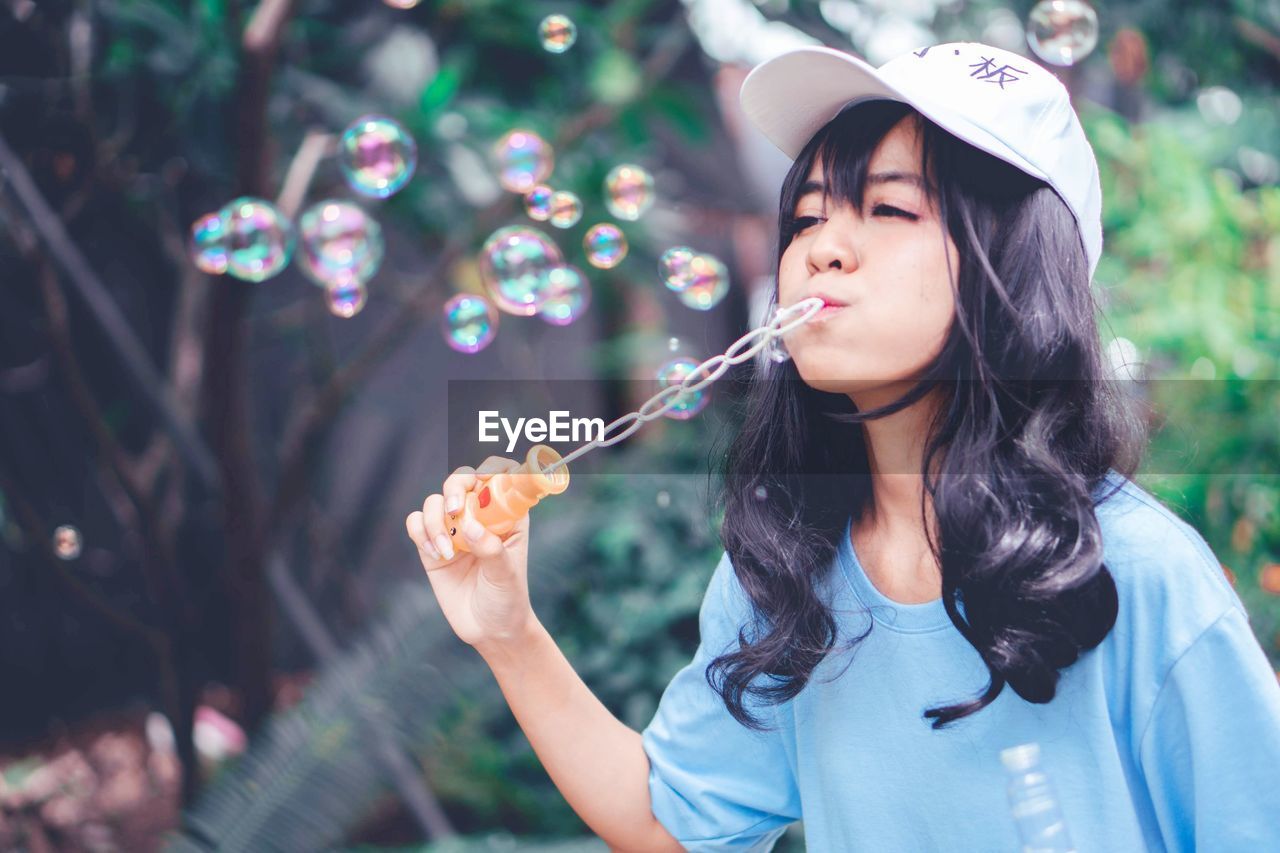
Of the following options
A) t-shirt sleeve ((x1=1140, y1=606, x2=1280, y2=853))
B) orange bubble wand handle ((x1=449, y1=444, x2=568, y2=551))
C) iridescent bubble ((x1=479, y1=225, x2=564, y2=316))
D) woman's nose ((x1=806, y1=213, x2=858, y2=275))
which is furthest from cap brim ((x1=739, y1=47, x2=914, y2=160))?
iridescent bubble ((x1=479, y1=225, x2=564, y2=316))

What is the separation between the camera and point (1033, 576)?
38.8 inches

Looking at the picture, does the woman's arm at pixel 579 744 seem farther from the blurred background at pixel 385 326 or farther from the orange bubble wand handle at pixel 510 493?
the blurred background at pixel 385 326

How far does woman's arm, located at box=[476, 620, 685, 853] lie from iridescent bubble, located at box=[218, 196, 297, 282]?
131cm

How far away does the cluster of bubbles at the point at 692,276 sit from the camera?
2041 mm

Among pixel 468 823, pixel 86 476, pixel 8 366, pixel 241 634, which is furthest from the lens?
pixel 86 476

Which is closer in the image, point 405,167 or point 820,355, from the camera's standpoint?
point 820,355

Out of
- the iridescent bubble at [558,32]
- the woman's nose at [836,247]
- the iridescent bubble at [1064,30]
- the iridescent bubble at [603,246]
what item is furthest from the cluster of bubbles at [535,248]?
the woman's nose at [836,247]

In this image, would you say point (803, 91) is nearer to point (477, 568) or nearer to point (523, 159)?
point (477, 568)

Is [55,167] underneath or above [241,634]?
above

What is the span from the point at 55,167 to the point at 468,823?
1.98 metres

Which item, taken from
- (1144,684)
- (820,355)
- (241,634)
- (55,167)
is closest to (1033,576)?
(1144,684)

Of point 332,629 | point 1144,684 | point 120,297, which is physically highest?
point 1144,684

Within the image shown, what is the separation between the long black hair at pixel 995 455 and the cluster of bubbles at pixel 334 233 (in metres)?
1.25

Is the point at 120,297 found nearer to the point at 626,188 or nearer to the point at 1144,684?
the point at 626,188
